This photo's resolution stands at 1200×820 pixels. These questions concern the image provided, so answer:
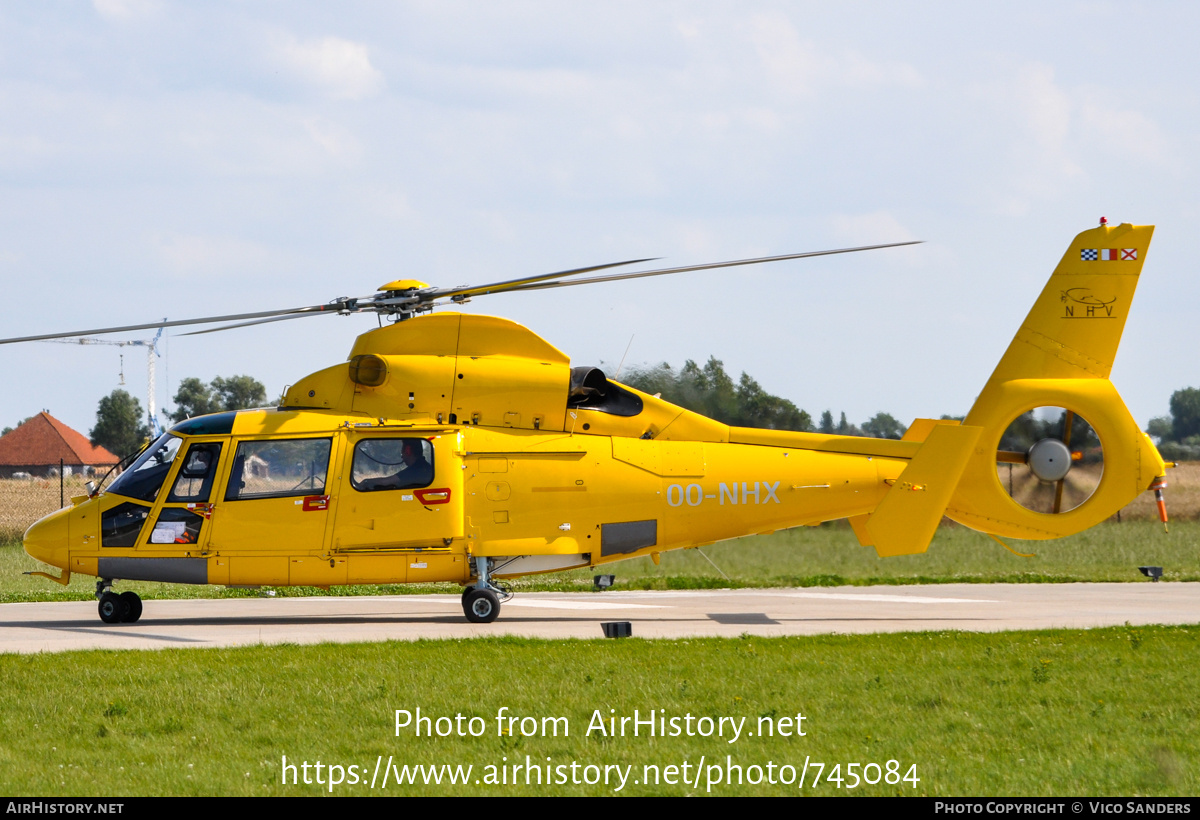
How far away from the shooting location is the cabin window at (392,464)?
55.3 feet

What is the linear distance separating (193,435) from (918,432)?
10.9 metres

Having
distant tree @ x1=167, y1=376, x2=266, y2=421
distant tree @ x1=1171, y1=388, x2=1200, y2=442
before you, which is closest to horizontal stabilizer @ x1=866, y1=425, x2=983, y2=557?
distant tree @ x1=1171, y1=388, x2=1200, y2=442

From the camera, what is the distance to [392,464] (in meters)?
16.9

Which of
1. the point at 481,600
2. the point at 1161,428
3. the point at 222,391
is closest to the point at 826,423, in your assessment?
the point at 481,600

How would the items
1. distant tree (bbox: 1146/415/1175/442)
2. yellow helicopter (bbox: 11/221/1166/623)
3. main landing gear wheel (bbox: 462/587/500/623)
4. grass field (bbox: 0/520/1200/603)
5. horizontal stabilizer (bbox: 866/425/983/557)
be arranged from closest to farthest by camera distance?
yellow helicopter (bbox: 11/221/1166/623) → main landing gear wheel (bbox: 462/587/500/623) → horizontal stabilizer (bbox: 866/425/983/557) → grass field (bbox: 0/520/1200/603) → distant tree (bbox: 1146/415/1175/442)

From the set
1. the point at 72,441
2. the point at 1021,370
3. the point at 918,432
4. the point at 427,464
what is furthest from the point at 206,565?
the point at 72,441

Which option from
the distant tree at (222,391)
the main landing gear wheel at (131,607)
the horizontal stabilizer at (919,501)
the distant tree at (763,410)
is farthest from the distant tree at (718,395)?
the distant tree at (222,391)

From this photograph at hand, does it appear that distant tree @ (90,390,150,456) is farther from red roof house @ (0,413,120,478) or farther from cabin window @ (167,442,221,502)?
cabin window @ (167,442,221,502)

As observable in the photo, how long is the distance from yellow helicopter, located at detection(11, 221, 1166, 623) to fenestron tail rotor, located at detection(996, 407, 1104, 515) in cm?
4

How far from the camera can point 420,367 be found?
676 inches

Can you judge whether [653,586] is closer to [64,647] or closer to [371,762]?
[64,647]

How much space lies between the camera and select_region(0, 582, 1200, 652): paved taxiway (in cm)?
1577

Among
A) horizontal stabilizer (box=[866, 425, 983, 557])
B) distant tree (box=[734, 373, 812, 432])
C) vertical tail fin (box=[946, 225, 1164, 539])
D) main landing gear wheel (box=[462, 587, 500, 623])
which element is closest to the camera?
main landing gear wheel (box=[462, 587, 500, 623])

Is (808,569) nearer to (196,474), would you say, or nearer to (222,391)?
(196,474)
